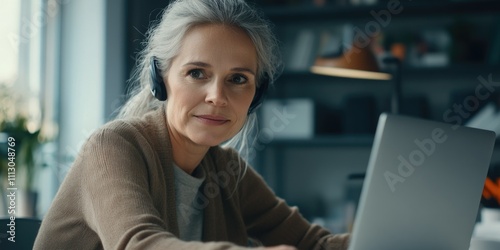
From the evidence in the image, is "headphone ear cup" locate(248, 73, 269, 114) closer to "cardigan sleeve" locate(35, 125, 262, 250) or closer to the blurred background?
"cardigan sleeve" locate(35, 125, 262, 250)

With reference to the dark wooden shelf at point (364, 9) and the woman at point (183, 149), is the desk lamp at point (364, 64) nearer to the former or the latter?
the dark wooden shelf at point (364, 9)

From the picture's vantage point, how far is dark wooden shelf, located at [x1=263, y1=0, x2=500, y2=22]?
369 centimetres

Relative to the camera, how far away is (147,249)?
939 millimetres

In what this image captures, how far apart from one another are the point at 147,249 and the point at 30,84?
266 cm

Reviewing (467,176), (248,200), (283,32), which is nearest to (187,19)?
(248,200)

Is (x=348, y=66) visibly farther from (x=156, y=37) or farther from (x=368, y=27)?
(x=156, y=37)

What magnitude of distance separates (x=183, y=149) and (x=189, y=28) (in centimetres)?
27

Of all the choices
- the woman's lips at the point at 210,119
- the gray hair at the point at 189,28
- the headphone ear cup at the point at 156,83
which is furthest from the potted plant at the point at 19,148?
the woman's lips at the point at 210,119

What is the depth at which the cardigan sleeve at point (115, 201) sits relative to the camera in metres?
0.97

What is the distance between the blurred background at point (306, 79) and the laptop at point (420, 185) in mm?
1989

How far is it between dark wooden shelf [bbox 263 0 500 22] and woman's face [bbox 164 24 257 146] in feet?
8.53

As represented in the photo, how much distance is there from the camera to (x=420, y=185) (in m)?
1.05

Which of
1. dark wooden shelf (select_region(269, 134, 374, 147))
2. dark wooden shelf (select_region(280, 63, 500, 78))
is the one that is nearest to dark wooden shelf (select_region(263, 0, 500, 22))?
dark wooden shelf (select_region(280, 63, 500, 78))

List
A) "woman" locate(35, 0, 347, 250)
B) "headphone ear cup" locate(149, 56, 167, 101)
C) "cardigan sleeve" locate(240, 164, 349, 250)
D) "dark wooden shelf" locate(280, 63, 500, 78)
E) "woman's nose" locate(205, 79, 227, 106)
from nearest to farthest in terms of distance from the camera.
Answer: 1. "woman" locate(35, 0, 347, 250)
2. "woman's nose" locate(205, 79, 227, 106)
3. "headphone ear cup" locate(149, 56, 167, 101)
4. "cardigan sleeve" locate(240, 164, 349, 250)
5. "dark wooden shelf" locate(280, 63, 500, 78)
